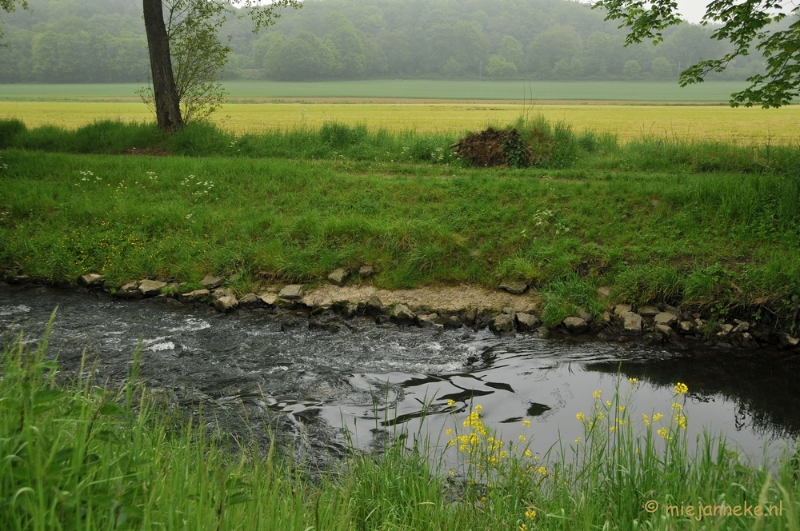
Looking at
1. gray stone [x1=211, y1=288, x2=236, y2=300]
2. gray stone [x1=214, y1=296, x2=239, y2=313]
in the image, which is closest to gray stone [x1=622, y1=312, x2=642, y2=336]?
gray stone [x1=214, y1=296, x2=239, y2=313]

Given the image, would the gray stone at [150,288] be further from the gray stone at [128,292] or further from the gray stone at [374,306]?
the gray stone at [374,306]

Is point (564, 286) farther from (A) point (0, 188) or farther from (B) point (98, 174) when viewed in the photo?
(A) point (0, 188)

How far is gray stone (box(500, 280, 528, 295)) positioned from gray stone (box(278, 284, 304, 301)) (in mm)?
3741

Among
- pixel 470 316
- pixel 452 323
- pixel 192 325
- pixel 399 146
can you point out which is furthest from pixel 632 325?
pixel 399 146

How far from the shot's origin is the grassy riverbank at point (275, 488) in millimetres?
2732

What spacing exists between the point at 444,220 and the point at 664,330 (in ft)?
16.5

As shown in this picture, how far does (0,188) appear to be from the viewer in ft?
53.3

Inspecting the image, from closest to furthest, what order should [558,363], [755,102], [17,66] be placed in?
1. [558,363]
2. [755,102]
3. [17,66]

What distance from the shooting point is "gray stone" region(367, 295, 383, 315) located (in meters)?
11.8

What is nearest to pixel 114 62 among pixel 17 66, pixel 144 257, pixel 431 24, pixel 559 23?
pixel 17 66

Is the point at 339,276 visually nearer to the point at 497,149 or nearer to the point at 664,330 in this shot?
the point at 664,330

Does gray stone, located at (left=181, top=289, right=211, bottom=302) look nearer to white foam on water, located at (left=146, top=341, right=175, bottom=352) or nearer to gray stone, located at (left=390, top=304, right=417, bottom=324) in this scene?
white foam on water, located at (left=146, top=341, right=175, bottom=352)

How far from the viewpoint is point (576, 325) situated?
1089 cm

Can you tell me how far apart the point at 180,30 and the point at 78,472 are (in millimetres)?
20300
